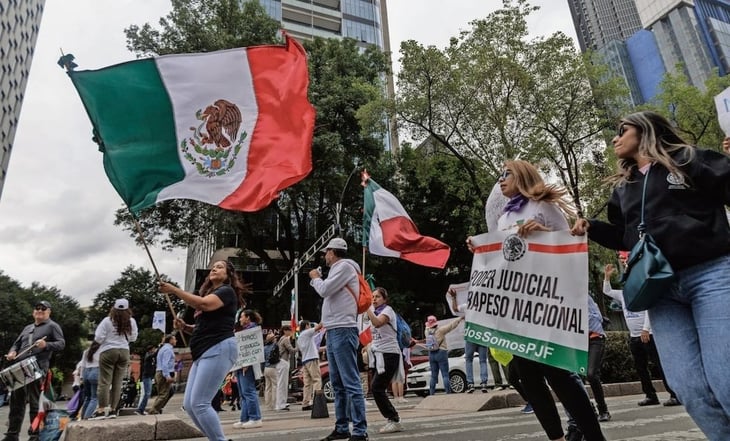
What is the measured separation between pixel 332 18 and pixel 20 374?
6071cm

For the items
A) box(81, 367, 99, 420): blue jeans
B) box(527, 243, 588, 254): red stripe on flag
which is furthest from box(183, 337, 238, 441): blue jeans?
box(81, 367, 99, 420): blue jeans

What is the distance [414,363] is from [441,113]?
935 centimetres

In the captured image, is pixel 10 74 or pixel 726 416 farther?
pixel 10 74

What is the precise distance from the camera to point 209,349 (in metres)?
3.86

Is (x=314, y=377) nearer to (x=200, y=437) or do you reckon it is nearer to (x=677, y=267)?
(x=200, y=437)

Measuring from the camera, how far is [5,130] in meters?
68.1

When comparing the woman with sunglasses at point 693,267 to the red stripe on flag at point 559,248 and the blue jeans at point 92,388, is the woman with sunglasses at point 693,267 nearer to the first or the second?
the red stripe on flag at point 559,248

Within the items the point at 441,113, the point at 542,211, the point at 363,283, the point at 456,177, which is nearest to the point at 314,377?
the point at 363,283

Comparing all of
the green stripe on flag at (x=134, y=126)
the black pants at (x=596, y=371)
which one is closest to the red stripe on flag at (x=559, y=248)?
the black pants at (x=596, y=371)

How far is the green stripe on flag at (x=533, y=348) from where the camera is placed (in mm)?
2920

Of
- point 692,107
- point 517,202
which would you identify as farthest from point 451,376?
point 692,107

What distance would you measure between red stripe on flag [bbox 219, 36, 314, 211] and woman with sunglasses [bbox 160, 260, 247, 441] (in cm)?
126

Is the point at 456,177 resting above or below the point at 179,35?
below

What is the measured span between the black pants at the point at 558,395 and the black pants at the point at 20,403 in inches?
248
